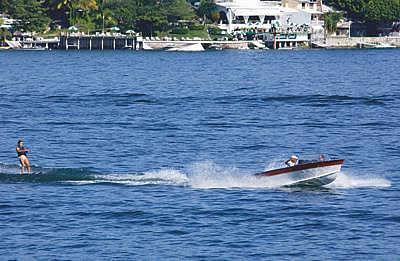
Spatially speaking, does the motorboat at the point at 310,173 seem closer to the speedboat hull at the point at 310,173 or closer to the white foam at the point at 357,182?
the speedboat hull at the point at 310,173

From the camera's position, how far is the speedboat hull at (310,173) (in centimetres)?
4712

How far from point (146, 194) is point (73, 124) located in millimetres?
28389

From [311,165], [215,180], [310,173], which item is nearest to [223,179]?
[215,180]

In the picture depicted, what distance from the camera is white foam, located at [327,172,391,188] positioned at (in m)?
49.1

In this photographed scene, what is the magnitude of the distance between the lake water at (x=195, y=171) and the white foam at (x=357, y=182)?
4.1 inches

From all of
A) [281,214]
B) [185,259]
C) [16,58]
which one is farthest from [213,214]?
[16,58]

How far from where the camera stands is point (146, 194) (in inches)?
1865

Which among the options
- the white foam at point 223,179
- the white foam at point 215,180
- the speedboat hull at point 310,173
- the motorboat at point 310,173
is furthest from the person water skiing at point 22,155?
the motorboat at point 310,173

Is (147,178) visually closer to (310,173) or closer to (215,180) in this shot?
(215,180)

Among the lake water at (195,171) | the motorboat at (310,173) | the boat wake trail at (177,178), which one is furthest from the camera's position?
the boat wake trail at (177,178)

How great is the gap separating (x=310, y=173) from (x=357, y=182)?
3.51 meters

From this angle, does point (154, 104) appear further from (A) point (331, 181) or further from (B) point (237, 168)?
(A) point (331, 181)

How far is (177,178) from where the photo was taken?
50969mm

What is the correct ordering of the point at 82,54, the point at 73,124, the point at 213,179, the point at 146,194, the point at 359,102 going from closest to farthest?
the point at 146,194
the point at 213,179
the point at 73,124
the point at 359,102
the point at 82,54
